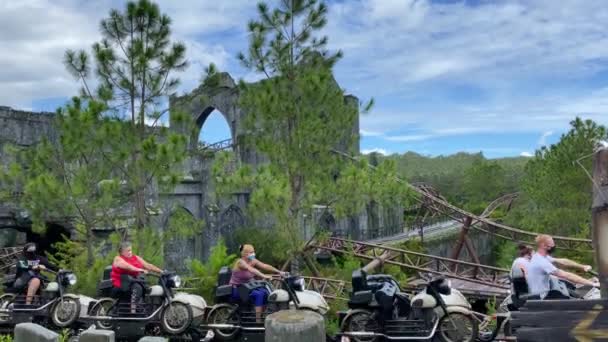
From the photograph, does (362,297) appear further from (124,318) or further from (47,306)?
(47,306)

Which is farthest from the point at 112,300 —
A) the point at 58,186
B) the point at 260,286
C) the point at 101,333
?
the point at 101,333

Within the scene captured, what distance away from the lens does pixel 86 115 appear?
11156mm

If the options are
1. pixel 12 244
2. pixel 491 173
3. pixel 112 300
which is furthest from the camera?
pixel 491 173

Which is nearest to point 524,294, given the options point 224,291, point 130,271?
point 224,291

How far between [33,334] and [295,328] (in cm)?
216

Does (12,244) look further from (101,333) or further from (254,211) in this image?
(101,333)

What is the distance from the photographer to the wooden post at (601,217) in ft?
12.8

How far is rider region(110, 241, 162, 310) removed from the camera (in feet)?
26.9

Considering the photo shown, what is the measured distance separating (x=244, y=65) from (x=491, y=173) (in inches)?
1533

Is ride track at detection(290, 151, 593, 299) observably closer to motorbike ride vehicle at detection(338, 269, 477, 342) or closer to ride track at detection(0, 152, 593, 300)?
ride track at detection(0, 152, 593, 300)

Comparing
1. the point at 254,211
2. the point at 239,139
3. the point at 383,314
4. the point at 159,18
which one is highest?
the point at 159,18

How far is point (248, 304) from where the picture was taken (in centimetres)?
784

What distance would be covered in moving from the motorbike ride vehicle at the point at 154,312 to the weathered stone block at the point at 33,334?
331 cm

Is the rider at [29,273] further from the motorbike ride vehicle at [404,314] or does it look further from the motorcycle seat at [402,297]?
the motorcycle seat at [402,297]
